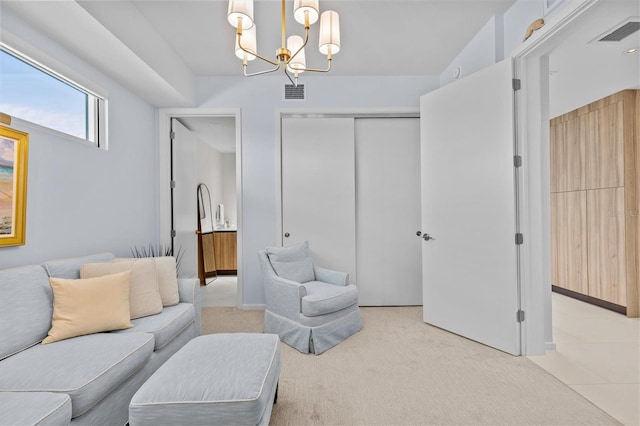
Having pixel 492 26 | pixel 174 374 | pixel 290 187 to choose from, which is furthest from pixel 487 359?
pixel 492 26

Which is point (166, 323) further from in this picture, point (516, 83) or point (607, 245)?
point (607, 245)

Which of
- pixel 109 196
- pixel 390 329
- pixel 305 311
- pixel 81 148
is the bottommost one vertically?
pixel 390 329

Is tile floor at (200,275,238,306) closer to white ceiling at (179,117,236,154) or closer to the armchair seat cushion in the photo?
the armchair seat cushion

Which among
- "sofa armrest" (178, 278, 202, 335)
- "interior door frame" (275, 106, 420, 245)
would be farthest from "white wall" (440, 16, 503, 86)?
"sofa armrest" (178, 278, 202, 335)

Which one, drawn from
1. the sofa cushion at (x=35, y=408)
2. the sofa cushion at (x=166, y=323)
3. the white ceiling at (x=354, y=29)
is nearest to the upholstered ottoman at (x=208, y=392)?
the sofa cushion at (x=35, y=408)

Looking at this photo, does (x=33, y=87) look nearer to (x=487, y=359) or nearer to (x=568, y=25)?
(x=568, y=25)

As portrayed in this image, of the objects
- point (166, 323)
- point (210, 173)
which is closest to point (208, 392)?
point (166, 323)

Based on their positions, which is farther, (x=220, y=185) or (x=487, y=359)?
(x=220, y=185)

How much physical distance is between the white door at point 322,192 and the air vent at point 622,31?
2204mm

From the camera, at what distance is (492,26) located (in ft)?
8.56

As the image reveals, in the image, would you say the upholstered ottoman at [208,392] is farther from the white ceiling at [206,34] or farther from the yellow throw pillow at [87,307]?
the white ceiling at [206,34]

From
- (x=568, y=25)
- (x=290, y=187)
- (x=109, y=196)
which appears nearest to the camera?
(x=568, y=25)

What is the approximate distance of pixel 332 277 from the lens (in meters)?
3.00

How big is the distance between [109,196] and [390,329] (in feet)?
9.20
